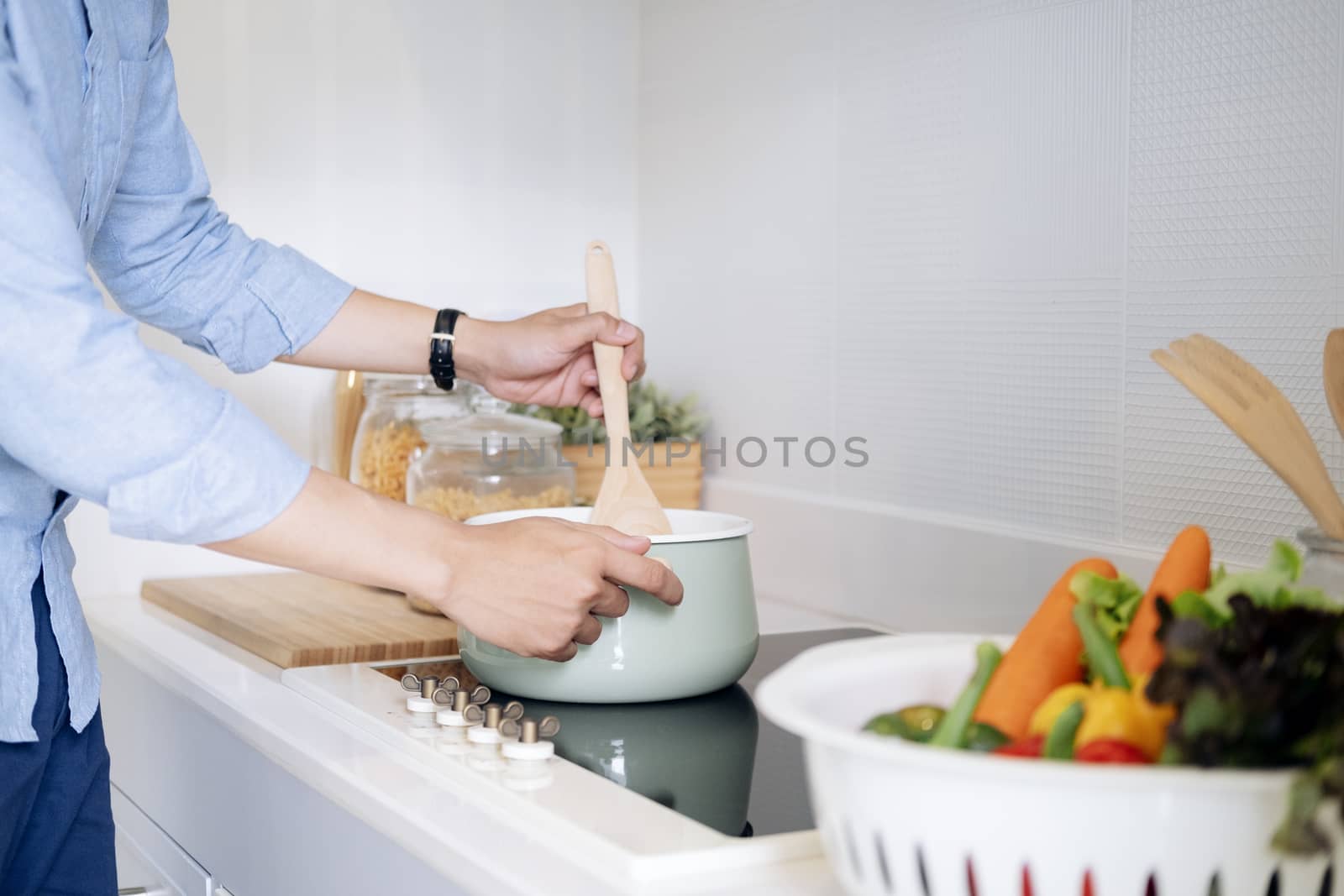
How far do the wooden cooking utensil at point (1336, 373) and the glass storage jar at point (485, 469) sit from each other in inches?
33.6

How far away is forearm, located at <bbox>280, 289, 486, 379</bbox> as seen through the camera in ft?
3.90

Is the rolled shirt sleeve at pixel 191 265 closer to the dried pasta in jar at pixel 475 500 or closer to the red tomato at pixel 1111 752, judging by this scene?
the dried pasta in jar at pixel 475 500

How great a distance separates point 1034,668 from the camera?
0.62m

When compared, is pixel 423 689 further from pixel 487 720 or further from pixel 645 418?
pixel 645 418

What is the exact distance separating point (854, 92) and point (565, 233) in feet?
1.69

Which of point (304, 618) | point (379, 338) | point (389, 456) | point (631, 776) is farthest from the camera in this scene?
point (389, 456)

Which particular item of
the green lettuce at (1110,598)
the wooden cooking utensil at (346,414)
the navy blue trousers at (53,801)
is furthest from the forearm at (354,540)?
the wooden cooking utensil at (346,414)

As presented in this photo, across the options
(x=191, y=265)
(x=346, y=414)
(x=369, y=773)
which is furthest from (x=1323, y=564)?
(x=346, y=414)

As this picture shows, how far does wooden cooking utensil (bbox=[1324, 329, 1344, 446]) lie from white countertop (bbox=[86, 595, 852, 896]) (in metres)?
0.41

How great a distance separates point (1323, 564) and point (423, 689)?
1.91 feet

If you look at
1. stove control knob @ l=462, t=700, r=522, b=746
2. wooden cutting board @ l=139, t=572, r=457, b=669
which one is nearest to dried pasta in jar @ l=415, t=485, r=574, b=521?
wooden cutting board @ l=139, t=572, r=457, b=669

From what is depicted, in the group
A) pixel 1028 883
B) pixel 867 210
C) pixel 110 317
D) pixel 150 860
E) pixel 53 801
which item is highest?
pixel 867 210

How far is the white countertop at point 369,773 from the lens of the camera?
0.68m

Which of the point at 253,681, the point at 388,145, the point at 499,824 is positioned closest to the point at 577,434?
→ the point at 388,145
